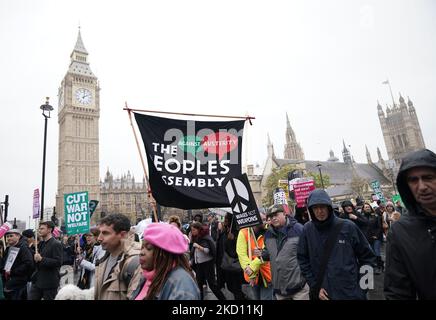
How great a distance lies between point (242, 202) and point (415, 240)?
3.08 m

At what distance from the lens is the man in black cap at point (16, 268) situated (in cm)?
559

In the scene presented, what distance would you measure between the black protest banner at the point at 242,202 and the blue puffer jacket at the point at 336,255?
1.26m

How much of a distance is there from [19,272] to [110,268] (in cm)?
391

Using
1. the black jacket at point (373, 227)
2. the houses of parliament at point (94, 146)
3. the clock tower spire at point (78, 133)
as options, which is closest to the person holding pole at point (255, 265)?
the black jacket at point (373, 227)

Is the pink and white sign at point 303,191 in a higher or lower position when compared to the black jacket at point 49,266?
→ higher

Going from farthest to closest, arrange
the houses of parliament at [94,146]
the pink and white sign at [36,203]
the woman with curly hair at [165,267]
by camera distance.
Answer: the houses of parliament at [94,146] < the pink and white sign at [36,203] < the woman with curly hair at [165,267]

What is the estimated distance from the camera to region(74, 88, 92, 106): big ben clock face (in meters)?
80.9

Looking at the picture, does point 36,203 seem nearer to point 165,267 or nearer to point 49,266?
point 49,266

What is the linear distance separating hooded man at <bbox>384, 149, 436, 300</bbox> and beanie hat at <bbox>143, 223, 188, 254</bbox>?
4.99ft

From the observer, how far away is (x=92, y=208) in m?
11.8

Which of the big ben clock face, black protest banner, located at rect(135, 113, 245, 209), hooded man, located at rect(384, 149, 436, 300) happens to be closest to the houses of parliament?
the big ben clock face

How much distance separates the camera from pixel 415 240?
190 centimetres

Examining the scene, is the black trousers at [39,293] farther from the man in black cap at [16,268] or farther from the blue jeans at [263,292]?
the blue jeans at [263,292]

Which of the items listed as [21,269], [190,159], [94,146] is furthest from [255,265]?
[94,146]
